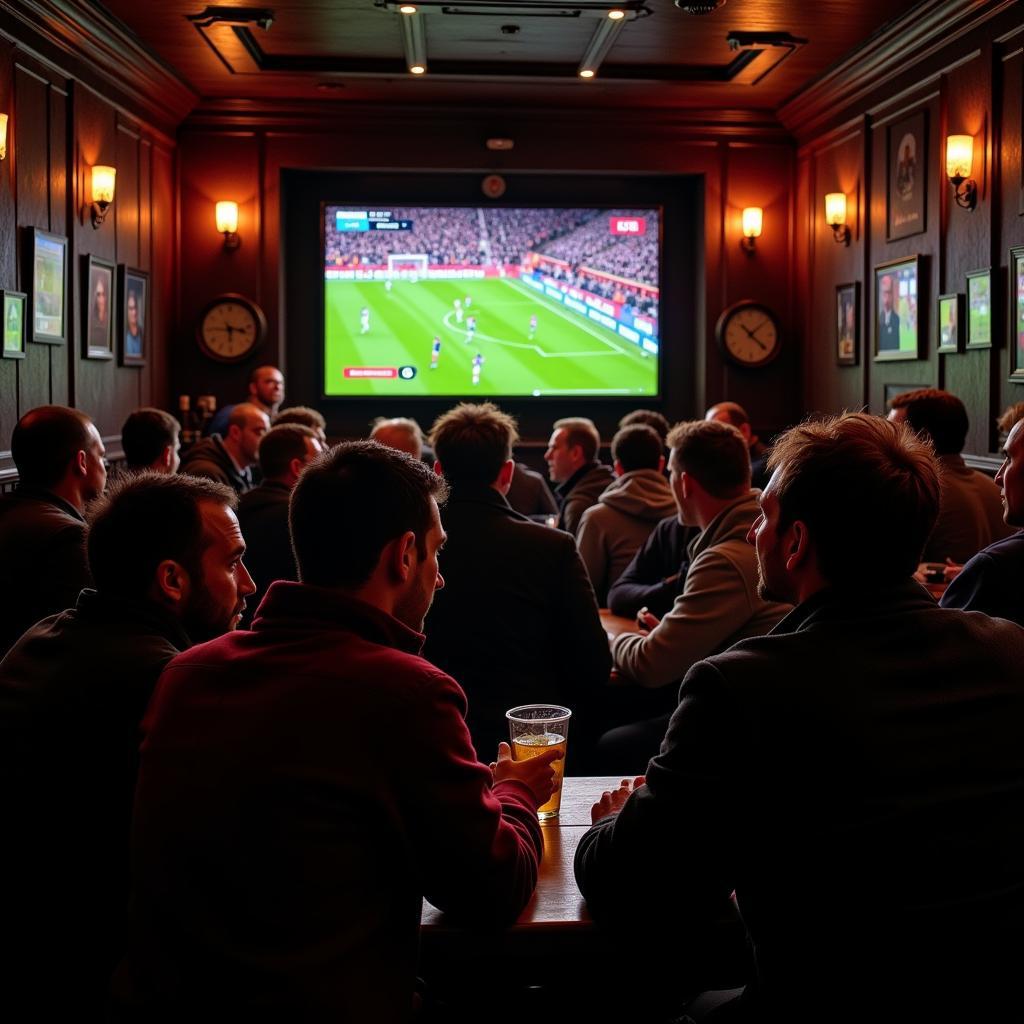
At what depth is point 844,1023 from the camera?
4.26 ft

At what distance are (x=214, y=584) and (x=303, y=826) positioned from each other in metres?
0.69

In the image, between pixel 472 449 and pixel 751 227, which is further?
pixel 751 227

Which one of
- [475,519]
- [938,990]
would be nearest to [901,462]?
[938,990]

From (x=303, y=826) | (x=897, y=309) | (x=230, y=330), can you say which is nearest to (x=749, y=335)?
(x=897, y=309)

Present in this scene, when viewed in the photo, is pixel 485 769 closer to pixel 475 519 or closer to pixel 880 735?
pixel 880 735

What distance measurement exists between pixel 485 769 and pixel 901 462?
0.64 metres

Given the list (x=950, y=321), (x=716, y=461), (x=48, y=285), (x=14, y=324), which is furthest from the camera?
(x=950, y=321)

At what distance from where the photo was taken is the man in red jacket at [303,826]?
131 cm

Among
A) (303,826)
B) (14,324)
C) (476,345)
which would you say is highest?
(476,345)

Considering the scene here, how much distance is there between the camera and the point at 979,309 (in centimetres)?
573

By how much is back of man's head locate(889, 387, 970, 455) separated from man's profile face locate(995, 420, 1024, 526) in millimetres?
1342

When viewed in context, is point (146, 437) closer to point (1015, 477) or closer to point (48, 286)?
point (48, 286)

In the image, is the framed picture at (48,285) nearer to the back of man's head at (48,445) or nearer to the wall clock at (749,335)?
the back of man's head at (48,445)

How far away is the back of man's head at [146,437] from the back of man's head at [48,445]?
1.18m
